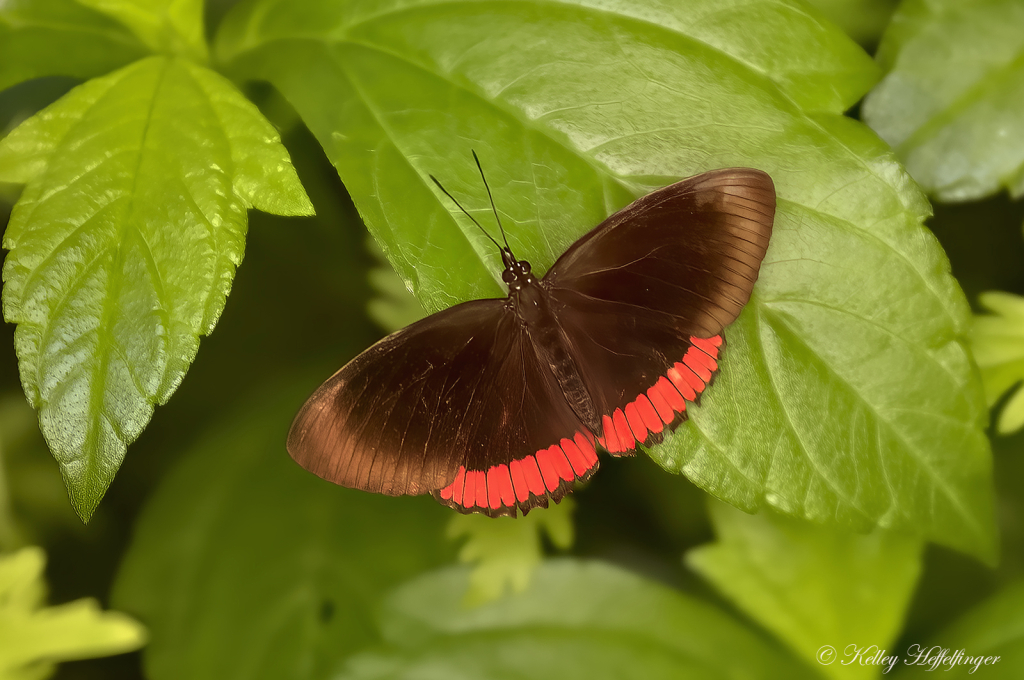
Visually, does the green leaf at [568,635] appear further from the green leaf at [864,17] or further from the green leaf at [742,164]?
the green leaf at [864,17]

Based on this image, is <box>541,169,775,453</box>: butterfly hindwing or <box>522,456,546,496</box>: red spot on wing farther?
<box>522,456,546,496</box>: red spot on wing

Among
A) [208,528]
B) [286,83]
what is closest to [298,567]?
[208,528]

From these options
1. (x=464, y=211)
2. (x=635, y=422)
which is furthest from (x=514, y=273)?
(x=635, y=422)

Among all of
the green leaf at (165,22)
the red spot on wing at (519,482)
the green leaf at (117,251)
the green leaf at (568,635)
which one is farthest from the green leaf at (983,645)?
the green leaf at (165,22)

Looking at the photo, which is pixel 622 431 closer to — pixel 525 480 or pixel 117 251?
pixel 525 480

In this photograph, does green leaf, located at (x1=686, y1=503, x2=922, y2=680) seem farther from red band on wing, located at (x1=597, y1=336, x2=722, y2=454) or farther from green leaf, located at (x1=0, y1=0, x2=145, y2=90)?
green leaf, located at (x1=0, y1=0, x2=145, y2=90)

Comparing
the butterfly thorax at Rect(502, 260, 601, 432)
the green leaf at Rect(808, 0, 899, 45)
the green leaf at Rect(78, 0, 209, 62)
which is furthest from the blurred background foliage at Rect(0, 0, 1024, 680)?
the butterfly thorax at Rect(502, 260, 601, 432)
